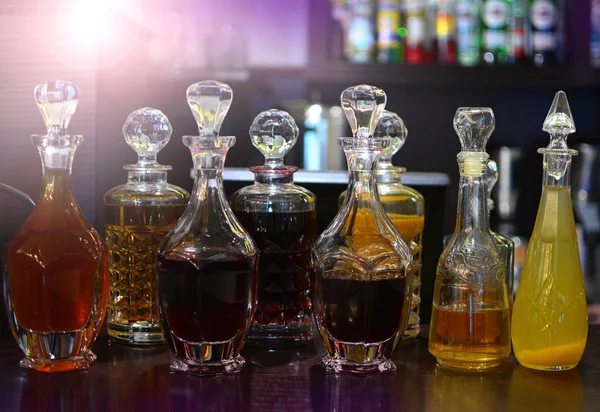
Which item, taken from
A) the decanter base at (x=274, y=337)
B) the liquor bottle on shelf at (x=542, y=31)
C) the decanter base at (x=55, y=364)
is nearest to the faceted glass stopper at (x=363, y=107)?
the decanter base at (x=274, y=337)

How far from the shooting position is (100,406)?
26.0 inches

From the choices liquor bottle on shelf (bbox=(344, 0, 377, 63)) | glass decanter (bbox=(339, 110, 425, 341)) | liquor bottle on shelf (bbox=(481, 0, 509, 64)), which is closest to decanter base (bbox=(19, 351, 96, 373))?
glass decanter (bbox=(339, 110, 425, 341))

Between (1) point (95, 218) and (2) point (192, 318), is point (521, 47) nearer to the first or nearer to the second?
(1) point (95, 218)

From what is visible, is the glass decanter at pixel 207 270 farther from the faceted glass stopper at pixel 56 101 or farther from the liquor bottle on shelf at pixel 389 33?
the liquor bottle on shelf at pixel 389 33

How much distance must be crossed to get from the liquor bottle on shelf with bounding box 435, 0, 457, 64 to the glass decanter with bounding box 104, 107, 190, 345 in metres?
1.75

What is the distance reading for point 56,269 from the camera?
0.73 meters

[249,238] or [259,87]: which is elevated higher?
[259,87]

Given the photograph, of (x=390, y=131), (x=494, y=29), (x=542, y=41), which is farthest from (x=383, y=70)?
(x=390, y=131)

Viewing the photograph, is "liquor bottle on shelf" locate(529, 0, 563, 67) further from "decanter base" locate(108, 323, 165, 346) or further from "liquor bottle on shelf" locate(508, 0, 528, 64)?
"decanter base" locate(108, 323, 165, 346)

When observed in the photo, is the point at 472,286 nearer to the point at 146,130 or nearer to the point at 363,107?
the point at 363,107

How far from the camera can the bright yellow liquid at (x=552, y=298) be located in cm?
78

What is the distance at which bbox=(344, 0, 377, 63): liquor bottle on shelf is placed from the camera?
2.46 metres

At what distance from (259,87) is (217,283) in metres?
2.08

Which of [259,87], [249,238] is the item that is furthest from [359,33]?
[249,238]
